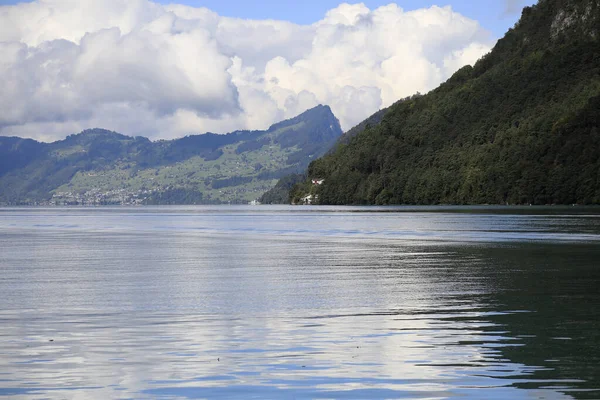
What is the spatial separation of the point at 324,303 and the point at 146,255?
34967 mm

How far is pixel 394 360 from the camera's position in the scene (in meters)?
22.2

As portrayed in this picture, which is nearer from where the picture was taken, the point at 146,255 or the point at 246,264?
the point at 246,264

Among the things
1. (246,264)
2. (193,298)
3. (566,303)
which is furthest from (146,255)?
(566,303)

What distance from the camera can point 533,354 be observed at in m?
22.6

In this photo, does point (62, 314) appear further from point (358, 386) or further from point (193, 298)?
point (358, 386)

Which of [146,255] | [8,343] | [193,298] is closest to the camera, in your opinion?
[8,343]

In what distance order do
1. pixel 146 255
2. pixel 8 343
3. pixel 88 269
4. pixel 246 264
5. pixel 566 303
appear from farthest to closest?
pixel 146 255 < pixel 246 264 < pixel 88 269 < pixel 566 303 < pixel 8 343

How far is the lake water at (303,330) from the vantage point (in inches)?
768

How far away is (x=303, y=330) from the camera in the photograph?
27.6m

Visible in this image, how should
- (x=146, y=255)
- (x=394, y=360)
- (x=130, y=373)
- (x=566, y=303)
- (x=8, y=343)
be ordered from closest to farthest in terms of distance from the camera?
(x=130, y=373), (x=394, y=360), (x=8, y=343), (x=566, y=303), (x=146, y=255)

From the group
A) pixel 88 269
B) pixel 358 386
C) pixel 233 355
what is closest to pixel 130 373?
pixel 233 355

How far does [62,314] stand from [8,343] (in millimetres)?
6849

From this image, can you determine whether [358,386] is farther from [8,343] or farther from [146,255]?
[146,255]

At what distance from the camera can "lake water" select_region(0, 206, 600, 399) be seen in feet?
64.0
